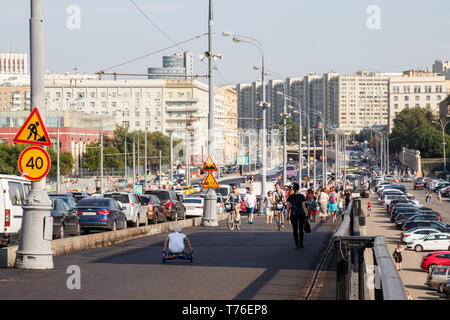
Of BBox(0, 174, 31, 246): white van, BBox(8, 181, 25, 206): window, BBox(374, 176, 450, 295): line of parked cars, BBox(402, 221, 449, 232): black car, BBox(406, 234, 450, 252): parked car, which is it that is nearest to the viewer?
BBox(0, 174, 31, 246): white van

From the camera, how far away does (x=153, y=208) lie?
3616 cm

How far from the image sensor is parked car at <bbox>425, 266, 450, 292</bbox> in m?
44.4

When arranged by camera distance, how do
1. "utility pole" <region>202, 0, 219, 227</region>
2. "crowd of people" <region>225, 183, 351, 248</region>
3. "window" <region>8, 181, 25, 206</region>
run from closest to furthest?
"window" <region>8, 181, 25, 206</region> < "crowd of people" <region>225, 183, 351, 248</region> < "utility pole" <region>202, 0, 219, 227</region>

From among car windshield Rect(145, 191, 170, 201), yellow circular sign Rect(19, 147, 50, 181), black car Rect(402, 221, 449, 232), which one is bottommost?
black car Rect(402, 221, 449, 232)

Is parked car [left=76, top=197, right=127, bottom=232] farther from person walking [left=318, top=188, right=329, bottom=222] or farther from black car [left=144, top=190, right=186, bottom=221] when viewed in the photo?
person walking [left=318, top=188, right=329, bottom=222]

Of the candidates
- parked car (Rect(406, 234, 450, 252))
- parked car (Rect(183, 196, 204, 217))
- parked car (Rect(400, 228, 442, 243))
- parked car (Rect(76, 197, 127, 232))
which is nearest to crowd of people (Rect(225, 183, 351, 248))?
parked car (Rect(76, 197, 127, 232))

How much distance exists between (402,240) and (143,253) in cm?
4699

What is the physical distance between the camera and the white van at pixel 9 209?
61.7 feet

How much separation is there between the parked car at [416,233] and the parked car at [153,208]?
3045 centimetres

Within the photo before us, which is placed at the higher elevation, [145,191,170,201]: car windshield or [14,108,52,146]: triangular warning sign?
[14,108,52,146]: triangular warning sign

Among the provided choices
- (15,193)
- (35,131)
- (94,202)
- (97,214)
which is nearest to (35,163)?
(35,131)

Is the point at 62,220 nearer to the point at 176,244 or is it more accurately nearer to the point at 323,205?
the point at 176,244
